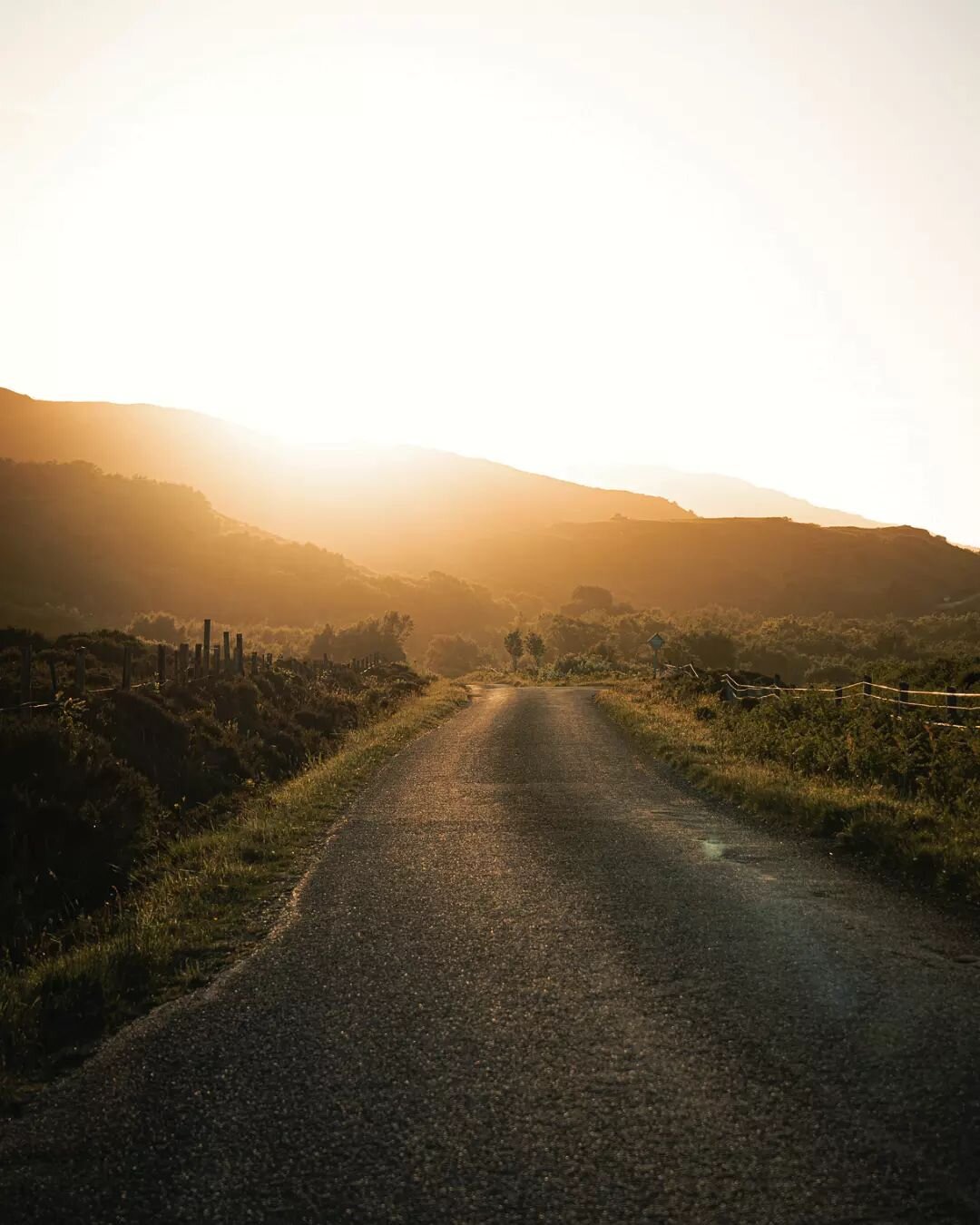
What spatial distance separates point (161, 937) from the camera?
875cm

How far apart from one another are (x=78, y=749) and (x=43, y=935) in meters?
6.60

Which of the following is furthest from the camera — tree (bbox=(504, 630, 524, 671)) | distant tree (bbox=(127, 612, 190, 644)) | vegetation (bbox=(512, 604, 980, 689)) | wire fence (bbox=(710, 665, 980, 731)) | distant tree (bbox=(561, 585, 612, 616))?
distant tree (bbox=(561, 585, 612, 616))

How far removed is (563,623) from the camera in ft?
446

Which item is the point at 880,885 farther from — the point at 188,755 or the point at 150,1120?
the point at 188,755

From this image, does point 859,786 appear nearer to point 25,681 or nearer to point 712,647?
point 25,681

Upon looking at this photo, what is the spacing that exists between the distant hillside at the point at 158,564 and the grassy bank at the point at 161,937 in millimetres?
95257

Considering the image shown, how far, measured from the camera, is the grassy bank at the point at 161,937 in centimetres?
664

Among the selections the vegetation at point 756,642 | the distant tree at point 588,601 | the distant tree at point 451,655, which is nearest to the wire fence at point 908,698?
the vegetation at point 756,642

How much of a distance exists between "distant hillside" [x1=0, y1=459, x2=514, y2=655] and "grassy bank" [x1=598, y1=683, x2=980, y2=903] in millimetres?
93427

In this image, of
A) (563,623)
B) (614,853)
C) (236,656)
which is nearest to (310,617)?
(563,623)

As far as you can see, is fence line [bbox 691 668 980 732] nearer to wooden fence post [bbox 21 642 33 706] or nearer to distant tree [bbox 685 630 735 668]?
wooden fence post [bbox 21 642 33 706]

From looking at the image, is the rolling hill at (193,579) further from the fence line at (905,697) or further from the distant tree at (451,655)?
the fence line at (905,697)

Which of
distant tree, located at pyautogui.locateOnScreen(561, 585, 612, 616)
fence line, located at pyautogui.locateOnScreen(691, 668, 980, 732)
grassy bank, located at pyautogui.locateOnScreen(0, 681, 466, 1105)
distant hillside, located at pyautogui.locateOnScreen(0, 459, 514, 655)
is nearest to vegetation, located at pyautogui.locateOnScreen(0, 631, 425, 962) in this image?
grassy bank, located at pyautogui.locateOnScreen(0, 681, 466, 1105)

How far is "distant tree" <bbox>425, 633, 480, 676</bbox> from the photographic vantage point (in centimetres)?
12131
